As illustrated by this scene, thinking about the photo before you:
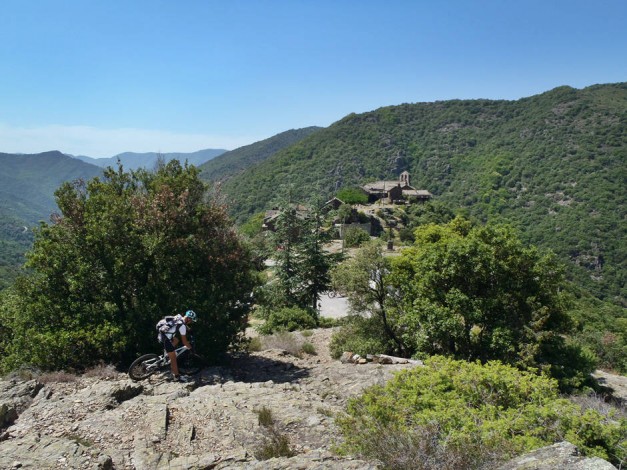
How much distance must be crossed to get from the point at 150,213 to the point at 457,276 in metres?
9.90

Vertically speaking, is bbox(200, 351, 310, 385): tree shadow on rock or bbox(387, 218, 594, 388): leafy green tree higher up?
bbox(387, 218, 594, 388): leafy green tree

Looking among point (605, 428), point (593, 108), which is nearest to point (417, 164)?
point (593, 108)

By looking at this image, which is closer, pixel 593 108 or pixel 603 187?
pixel 603 187

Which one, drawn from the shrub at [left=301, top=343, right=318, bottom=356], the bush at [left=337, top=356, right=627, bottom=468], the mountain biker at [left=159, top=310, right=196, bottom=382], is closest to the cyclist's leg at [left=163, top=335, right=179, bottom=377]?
the mountain biker at [left=159, top=310, right=196, bottom=382]

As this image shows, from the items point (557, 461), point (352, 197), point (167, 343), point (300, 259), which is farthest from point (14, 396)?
point (352, 197)

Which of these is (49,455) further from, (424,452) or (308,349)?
(308,349)

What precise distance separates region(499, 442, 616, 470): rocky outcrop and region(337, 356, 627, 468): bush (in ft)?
0.94

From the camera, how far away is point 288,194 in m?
24.6

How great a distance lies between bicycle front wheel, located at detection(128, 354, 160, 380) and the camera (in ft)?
33.2

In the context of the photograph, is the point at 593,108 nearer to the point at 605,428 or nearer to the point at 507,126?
the point at 507,126

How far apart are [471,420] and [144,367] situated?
26.4ft

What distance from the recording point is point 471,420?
5742 mm

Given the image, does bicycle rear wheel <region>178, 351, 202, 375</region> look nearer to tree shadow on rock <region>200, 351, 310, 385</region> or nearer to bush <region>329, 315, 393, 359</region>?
tree shadow on rock <region>200, 351, 310, 385</region>

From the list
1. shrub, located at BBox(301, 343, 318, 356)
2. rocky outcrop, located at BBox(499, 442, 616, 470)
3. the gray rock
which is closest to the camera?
rocky outcrop, located at BBox(499, 442, 616, 470)
